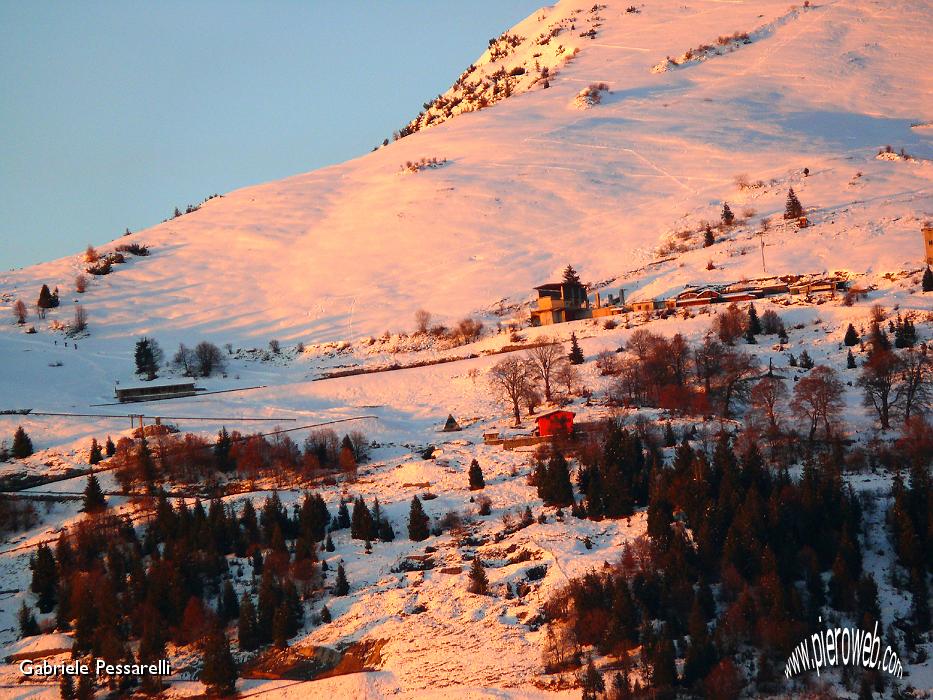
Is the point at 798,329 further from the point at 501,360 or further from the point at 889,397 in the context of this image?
the point at 501,360

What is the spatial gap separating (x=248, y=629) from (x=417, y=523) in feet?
25.2

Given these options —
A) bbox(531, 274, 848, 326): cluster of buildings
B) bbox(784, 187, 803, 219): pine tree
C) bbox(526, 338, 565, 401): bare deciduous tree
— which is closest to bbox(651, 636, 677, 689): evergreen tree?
bbox(526, 338, 565, 401): bare deciduous tree

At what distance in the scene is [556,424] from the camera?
147 ft

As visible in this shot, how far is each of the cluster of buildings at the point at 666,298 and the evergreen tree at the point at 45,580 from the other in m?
38.1

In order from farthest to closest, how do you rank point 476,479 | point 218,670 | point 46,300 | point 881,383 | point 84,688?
point 46,300, point 881,383, point 476,479, point 84,688, point 218,670

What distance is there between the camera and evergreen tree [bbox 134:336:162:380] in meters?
68.0

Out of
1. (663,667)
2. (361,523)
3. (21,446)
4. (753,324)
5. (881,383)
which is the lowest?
(663,667)

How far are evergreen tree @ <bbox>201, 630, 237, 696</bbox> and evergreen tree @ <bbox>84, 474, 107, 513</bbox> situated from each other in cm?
1312

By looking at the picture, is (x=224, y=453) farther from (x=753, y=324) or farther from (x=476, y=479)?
(x=753, y=324)

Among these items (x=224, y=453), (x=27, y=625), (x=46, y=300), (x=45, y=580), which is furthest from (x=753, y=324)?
(x=46, y=300)

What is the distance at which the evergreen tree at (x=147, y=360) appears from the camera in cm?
6800

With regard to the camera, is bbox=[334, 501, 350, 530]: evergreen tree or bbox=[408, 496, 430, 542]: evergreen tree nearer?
bbox=[408, 496, 430, 542]: evergreen tree

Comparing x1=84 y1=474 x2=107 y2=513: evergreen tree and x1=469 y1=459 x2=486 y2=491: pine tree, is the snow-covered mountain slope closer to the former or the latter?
x1=469 y1=459 x2=486 y2=491: pine tree

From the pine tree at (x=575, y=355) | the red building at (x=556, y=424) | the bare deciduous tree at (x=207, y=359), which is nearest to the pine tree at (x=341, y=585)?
the red building at (x=556, y=424)
